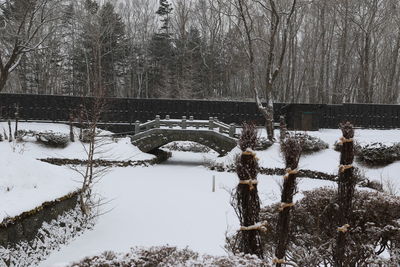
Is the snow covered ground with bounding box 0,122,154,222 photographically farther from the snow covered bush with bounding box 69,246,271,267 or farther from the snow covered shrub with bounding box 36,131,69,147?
the snow covered shrub with bounding box 36,131,69,147

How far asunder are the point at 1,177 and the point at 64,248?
2.54 meters

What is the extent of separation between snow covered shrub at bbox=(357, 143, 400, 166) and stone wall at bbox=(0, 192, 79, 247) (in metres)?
15.6

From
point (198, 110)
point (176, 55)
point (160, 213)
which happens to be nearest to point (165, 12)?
point (176, 55)

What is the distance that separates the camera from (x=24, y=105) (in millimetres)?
26703

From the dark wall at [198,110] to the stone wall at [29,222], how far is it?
1719 cm

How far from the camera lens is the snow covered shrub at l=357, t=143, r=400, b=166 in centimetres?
1816

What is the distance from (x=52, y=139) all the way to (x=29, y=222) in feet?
49.6

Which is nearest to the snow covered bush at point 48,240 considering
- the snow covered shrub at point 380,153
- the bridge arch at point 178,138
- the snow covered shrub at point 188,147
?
the bridge arch at point 178,138

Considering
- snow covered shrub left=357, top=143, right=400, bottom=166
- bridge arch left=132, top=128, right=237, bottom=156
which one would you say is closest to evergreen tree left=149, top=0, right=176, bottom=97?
bridge arch left=132, top=128, right=237, bottom=156

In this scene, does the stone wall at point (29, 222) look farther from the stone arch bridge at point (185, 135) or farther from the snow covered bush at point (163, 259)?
the stone arch bridge at point (185, 135)

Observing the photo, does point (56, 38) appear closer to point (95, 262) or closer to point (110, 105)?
point (110, 105)

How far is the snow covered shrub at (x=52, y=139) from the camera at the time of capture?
22109 millimetres

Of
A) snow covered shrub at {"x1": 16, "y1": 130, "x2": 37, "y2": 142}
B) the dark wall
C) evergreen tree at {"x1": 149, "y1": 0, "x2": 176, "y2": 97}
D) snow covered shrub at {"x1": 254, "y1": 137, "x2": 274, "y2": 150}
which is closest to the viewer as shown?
snow covered shrub at {"x1": 254, "y1": 137, "x2": 274, "y2": 150}

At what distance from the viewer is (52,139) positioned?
72.5ft
